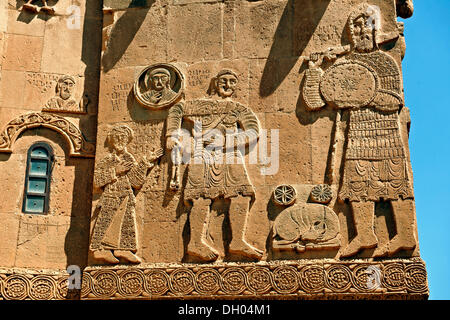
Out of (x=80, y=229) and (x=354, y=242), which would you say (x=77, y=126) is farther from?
(x=354, y=242)

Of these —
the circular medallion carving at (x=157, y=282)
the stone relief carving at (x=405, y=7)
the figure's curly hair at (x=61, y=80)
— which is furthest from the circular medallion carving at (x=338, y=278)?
the figure's curly hair at (x=61, y=80)

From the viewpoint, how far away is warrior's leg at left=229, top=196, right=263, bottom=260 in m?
13.5

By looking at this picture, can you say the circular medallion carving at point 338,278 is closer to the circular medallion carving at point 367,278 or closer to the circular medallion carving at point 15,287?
the circular medallion carving at point 367,278

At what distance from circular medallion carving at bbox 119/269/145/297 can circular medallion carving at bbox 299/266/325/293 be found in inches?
87.1

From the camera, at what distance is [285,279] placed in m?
13.3

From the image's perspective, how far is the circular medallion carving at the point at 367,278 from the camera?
42.8 feet

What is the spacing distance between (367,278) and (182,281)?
2520mm

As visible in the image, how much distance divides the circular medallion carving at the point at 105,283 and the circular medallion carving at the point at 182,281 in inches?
31.2

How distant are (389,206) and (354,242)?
0.74 metres

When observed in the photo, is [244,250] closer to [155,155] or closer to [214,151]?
[214,151]

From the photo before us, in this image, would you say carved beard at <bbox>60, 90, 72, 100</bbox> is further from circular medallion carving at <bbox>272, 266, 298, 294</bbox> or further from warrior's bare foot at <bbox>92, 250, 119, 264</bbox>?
circular medallion carving at <bbox>272, 266, 298, 294</bbox>

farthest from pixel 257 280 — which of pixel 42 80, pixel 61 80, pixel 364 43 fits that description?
pixel 42 80

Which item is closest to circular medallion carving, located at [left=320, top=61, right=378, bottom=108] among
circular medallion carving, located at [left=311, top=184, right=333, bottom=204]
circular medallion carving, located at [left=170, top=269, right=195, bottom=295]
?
circular medallion carving, located at [left=311, top=184, right=333, bottom=204]

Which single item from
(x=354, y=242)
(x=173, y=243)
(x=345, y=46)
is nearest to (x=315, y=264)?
(x=354, y=242)
